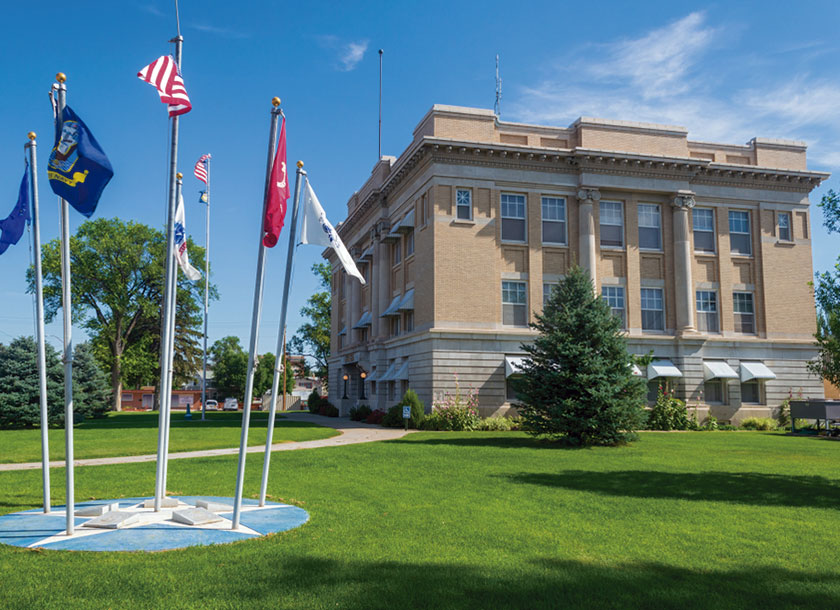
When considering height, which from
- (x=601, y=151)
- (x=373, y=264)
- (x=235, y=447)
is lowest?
(x=235, y=447)

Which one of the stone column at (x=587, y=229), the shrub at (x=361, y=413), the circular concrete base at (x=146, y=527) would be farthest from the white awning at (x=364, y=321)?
the circular concrete base at (x=146, y=527)

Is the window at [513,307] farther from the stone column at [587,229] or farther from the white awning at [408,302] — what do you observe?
the white awning at [408,302]

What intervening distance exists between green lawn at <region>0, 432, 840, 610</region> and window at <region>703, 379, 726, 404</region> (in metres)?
20.9

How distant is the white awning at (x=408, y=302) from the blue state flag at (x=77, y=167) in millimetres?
27798

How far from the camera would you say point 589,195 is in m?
35.1

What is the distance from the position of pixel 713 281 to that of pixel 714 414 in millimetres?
7105

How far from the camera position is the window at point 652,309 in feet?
118

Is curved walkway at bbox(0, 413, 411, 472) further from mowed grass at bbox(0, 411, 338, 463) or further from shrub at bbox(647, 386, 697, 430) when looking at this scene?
shrub at bbox(647, 386, 697, 430)

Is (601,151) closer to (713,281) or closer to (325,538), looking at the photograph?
(713,281)

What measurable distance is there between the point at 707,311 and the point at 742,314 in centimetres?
217

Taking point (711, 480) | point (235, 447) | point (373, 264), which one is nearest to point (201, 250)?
point (373, 264)

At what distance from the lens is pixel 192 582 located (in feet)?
20.7

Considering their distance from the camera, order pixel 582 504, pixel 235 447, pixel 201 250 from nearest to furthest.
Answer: pixel 582 504 < pixel 235 447 < pixel 201 250

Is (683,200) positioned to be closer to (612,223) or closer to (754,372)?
(612,223)
